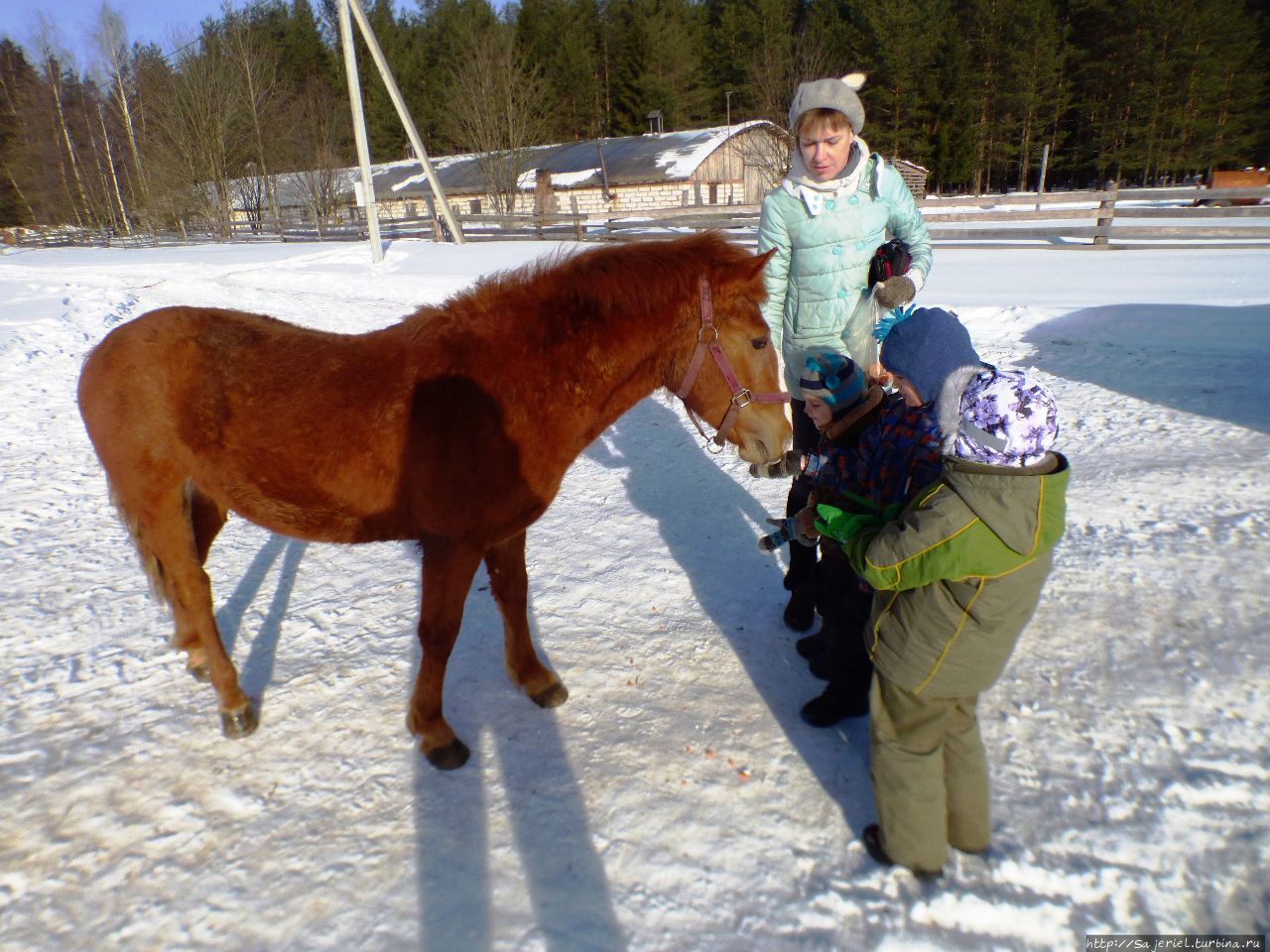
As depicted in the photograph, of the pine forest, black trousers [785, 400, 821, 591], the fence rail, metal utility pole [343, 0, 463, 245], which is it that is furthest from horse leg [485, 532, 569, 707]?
the pine forest

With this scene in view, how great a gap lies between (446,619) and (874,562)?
159cm

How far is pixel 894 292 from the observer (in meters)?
2.66

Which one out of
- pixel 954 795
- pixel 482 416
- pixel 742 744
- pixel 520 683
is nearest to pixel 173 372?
pixel 482 416

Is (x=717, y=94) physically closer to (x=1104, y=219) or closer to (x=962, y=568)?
(x=1104, y=219)

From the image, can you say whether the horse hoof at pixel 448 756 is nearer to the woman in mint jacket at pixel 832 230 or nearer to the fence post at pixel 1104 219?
the woman in mint jacket at pixel 832 230

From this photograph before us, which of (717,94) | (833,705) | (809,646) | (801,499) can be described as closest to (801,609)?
(809,646)

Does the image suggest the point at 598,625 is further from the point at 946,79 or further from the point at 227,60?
the point at 227,60

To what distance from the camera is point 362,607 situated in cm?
357

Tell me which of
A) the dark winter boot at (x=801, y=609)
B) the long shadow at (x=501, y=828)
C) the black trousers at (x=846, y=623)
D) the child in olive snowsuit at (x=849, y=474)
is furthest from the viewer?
the dark winter boot at (x=801, y=609)

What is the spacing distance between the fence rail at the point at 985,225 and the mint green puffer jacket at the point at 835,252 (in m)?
10.6

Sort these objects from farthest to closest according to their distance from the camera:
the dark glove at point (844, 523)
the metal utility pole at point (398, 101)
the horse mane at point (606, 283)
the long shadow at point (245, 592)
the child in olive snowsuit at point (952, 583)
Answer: the metal utility pole at point (398, 101) < the long shadow at point (245, 592) < the horse mane at point (606, 283) < the dark glove at point (844, 523) < the child in olive snowsuit at point (952, 583)

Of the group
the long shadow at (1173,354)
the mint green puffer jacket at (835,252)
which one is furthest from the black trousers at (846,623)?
the long shadow at (1173,354)

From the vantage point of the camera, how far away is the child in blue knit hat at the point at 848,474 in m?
2.27

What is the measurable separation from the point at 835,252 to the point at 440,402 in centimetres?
173
